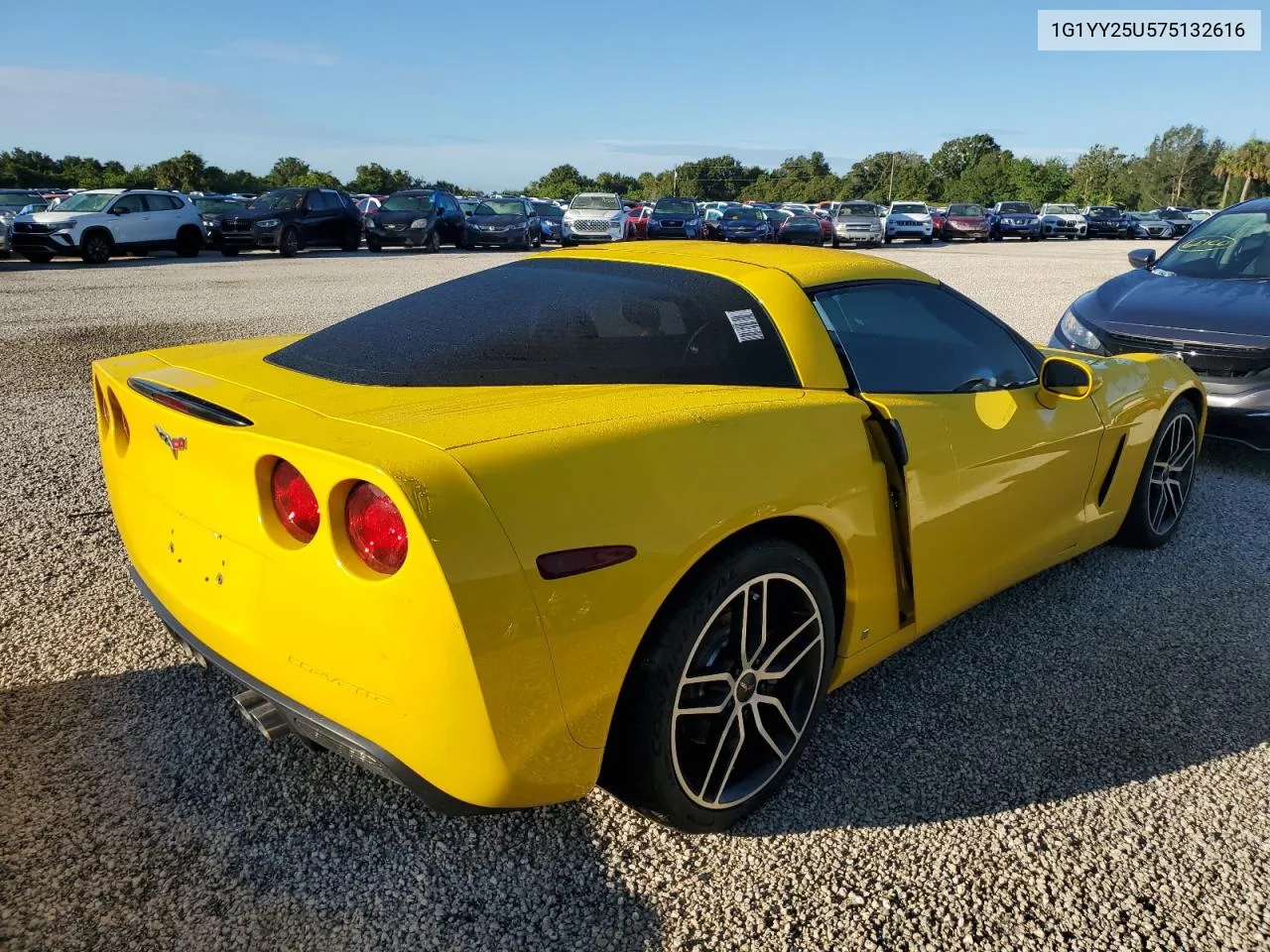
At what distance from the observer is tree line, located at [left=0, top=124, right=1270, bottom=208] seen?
53.8 meters

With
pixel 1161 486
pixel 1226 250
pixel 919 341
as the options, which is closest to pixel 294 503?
pixel 919 341

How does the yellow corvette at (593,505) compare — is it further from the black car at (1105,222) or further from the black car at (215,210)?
the black car at (1105,222)

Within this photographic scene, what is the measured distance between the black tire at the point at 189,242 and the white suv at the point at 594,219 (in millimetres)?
9097

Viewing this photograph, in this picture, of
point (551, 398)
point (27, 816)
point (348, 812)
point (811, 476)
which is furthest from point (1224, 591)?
point (27, 816)

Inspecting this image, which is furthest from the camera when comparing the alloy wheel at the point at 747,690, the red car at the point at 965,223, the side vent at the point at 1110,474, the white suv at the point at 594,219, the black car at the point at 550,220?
the red car at the point at 965,223

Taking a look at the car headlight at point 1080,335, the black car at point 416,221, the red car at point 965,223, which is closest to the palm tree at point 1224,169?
the red car at point 965,223

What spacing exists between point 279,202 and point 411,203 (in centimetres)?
334

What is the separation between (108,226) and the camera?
18.5 m

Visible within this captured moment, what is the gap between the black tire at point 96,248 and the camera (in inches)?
717

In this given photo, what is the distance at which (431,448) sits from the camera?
1710mm

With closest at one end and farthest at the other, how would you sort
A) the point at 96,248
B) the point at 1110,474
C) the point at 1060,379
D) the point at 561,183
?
the point at 1060,379
the point at 1110,474
the point at 96,248
the point at 561,183

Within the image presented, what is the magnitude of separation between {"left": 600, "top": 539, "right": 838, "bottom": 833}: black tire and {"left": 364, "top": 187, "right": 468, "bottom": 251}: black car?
2222 centimetres

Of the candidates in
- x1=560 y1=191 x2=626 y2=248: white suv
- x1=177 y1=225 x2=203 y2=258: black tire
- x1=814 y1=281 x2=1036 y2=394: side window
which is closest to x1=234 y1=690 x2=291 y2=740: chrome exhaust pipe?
x1=814 y1=281 x2=1036 y2=394: side window

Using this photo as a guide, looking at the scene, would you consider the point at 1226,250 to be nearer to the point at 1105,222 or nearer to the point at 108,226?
the point at 108,226
